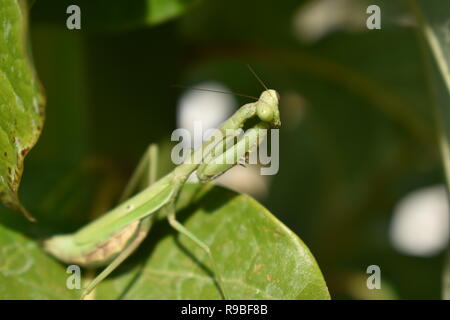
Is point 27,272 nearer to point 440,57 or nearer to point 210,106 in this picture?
point 440,57

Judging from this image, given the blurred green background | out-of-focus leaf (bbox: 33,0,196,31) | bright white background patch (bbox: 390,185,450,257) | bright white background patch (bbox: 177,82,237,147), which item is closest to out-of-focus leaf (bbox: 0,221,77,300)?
the blurred green background

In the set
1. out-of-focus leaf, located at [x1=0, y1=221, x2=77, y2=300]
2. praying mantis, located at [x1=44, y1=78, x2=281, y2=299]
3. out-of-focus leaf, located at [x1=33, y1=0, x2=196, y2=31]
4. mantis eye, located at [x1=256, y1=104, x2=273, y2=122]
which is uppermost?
out-of-focus leaf, located at [x1=33, y1=0, x2=196, y2=31]

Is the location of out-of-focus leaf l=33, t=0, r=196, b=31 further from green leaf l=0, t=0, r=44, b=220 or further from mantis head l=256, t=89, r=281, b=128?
green leaf l=0, t=0, r=44, b=220

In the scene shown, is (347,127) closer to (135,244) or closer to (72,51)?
(72,51)

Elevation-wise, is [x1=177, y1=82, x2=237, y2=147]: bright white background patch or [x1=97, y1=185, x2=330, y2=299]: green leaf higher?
[x1=177, y1=82, x2=237, y2=147]: bright white background patch

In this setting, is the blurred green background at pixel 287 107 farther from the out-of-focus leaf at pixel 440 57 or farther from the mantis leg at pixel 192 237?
the mantis leg at pixel 192 237

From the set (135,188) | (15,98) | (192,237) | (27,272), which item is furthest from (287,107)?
(15,98)

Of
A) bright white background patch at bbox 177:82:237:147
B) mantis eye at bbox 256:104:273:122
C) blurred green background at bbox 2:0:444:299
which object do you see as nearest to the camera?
mantis eye at bbox 256:104:273:122
